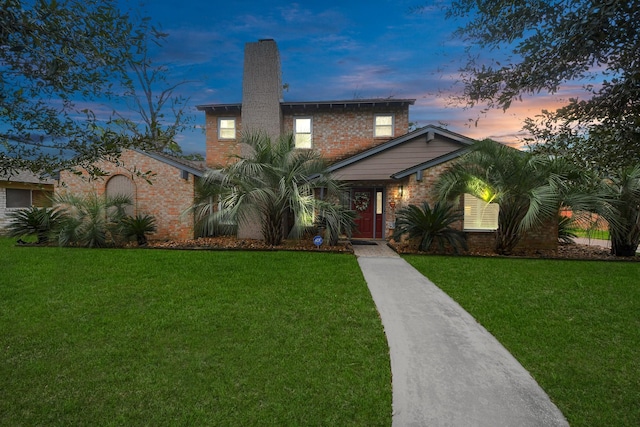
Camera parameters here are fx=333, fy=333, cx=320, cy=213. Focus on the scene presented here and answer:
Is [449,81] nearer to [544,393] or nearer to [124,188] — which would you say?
[544,393]

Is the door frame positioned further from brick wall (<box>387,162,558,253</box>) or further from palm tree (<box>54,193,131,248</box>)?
palm tree (<box>54,193,131,248</box>)

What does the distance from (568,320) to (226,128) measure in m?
15.6

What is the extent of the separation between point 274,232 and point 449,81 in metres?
8.81

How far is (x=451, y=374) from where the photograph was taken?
386 cm

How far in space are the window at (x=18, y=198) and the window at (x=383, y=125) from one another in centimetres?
1815

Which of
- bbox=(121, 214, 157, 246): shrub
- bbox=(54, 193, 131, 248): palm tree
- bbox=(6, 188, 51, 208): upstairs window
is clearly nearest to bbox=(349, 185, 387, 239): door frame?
bbox=(121, 214, 157, 246): shrub

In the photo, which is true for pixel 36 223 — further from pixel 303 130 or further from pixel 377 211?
pixel 377 211

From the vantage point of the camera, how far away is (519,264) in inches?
385

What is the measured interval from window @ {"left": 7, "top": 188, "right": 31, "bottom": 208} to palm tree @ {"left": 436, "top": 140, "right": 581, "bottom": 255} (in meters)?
20.3

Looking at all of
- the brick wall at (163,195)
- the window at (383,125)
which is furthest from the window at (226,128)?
the window at (383,125)

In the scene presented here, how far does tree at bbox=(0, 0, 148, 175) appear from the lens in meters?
2.50

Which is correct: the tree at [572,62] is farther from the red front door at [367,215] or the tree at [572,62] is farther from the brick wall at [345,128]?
the brick wall at [345,128]

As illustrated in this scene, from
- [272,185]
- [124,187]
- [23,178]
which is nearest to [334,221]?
[272,185]

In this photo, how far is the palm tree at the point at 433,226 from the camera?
1102 centimetres
